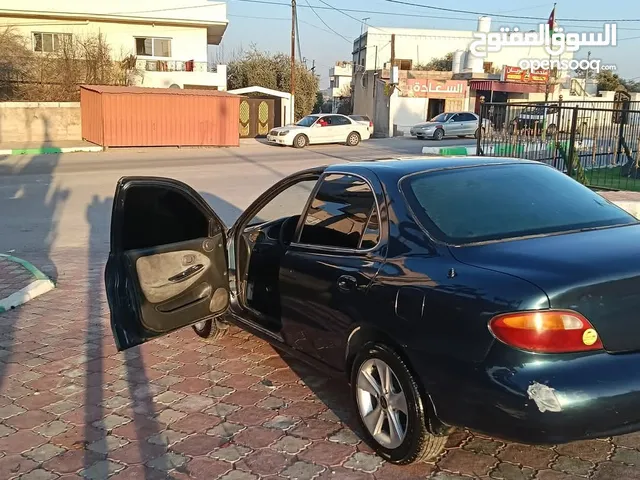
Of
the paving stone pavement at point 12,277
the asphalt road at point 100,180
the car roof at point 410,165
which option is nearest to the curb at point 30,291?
the paving stone pavement at point 12,277

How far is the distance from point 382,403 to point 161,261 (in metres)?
1.85

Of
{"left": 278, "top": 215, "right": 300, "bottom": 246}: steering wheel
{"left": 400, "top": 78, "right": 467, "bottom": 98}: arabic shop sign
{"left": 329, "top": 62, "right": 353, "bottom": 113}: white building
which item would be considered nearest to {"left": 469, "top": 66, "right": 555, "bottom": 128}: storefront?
{"left": 400, "top": 78, "right": 467, "bottom": 98}: arabic shop sign

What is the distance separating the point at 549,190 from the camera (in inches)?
155

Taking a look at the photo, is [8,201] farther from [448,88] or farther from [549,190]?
[448,88]

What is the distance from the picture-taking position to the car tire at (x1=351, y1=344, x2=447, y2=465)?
125 inches

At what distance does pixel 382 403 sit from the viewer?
344 centimetres


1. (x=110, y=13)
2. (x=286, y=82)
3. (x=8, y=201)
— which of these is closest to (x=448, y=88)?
(x=286, y=82)

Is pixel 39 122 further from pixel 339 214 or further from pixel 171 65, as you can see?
pixel 339 214

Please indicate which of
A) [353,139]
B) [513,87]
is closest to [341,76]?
[513,87]

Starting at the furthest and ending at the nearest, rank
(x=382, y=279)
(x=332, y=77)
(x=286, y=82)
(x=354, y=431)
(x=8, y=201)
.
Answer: (x=332, y=77) < (x=286, y=82) < (x=8, y=201) < (x=354, y=431) < (x=382, y=279)

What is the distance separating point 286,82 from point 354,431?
44.6m

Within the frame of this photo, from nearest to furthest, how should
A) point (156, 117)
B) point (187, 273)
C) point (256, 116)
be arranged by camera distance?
1. point (187, 273)
2. point (156, 117)
3. point (256, 116)

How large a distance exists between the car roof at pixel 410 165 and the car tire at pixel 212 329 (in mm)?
1811

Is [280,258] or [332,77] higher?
[332,77]
